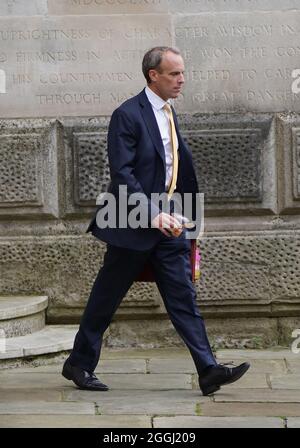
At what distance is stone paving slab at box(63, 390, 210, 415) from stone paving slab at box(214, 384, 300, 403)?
11 centimetres

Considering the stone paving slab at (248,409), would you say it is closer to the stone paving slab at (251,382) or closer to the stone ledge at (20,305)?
the stone paving slab at (251,382)

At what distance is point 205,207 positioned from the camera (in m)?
7.22

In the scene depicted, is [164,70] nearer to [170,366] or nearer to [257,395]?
[257,395]

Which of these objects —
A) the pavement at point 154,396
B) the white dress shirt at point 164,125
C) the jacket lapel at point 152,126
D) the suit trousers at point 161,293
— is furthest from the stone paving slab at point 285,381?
the jacket lapel at point 152,126

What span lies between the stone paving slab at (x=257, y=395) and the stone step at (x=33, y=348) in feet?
3.73

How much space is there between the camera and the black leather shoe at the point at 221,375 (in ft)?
18.6

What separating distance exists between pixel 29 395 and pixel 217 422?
1.11 metres

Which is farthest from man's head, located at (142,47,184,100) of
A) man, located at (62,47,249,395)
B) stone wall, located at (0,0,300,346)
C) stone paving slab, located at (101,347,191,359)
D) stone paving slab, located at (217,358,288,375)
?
stone paving slab, located at (101,347,191,359)

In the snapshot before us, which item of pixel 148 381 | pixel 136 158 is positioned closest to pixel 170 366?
pixel 148 381

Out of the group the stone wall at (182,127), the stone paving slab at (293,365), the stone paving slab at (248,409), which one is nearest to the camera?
the stone paving slab at (248,409)

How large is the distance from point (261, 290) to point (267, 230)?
37cm

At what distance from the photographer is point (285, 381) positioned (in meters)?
6.19

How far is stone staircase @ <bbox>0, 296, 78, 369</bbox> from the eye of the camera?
259 inches
